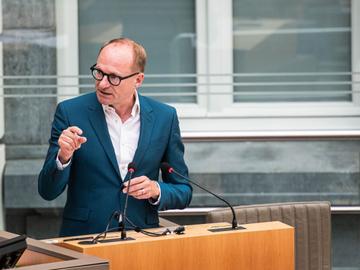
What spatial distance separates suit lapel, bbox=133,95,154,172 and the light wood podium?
0.51m

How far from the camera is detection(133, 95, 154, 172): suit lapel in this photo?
4801mm

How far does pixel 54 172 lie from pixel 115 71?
488mm

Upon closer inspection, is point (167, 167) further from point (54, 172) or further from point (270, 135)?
point (270, 135)

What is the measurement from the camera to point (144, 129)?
4.85m

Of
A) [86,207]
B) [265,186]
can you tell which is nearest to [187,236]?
[86,207]

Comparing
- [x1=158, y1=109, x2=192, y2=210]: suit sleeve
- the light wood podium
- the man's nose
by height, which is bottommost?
the light wood podium

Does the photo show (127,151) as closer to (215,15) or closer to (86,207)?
(86,207)

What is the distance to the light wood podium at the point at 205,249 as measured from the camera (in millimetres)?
4008

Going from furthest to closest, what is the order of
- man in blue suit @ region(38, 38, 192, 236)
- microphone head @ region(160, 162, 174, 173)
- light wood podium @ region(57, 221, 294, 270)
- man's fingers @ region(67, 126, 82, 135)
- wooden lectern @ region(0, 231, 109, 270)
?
1. man in blue suit @ region(38, 38, 192, 236)
2. microphone head @ region(160, 162, 174, 173)
3. man's fingers @ region(67, 126, 82, 135)
4. light wood podium @ region(57, 221, 294, 270)
5. wooden lectern @ region(0, 231, 109, 270)

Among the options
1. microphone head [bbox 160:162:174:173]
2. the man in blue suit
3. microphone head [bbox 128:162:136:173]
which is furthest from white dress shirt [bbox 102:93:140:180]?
microphone head [bbox 128:162:136:173]

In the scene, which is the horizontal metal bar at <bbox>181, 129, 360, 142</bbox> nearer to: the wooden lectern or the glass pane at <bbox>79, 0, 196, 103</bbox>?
the glass pane at <bbox>79, 0, 196, 103</bbox>

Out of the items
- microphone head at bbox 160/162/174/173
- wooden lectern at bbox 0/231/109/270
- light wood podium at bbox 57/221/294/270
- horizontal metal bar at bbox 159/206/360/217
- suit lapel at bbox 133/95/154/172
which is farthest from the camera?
horizontal metal bar at bbox 159/206/360/217

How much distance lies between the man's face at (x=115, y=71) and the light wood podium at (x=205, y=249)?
665 millimetres

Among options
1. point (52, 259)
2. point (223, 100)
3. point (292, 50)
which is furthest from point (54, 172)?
point (292, 50)
